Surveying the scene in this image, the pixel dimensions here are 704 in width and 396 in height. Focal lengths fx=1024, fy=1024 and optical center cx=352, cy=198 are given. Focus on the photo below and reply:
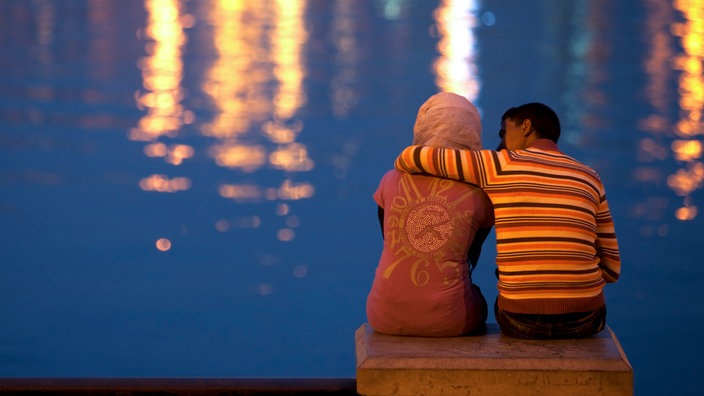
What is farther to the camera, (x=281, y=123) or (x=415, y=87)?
(x=415, y=87)

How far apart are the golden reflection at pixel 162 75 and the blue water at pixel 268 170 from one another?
0.13 feet

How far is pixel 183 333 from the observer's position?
423 centimetres

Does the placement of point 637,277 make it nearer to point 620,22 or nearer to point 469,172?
point 469,172

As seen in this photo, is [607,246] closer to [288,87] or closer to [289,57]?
[288,87]

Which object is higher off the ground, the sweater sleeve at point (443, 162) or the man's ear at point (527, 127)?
the man's ear at point (527, 127)

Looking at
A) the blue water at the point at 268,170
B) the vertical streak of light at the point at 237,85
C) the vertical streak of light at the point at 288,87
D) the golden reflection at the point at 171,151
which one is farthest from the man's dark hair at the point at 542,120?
the golden reflection at the point at 171,151

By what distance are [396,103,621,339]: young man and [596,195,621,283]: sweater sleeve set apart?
57 millimetres

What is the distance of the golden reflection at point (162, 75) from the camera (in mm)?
8062

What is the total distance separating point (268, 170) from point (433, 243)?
4238 millimetres

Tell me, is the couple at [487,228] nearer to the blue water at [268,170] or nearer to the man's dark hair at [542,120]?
the man's dark hair at [542,120]

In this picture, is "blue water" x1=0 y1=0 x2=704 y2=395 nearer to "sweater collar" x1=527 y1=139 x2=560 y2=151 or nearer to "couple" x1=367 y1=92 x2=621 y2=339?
"couple" x1=367 y1=92 x2=621 y2=339

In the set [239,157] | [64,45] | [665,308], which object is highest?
[64,45]

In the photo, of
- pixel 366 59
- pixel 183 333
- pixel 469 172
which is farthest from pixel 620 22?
pixel 469 172

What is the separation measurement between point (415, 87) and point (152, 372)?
19.1 feet
